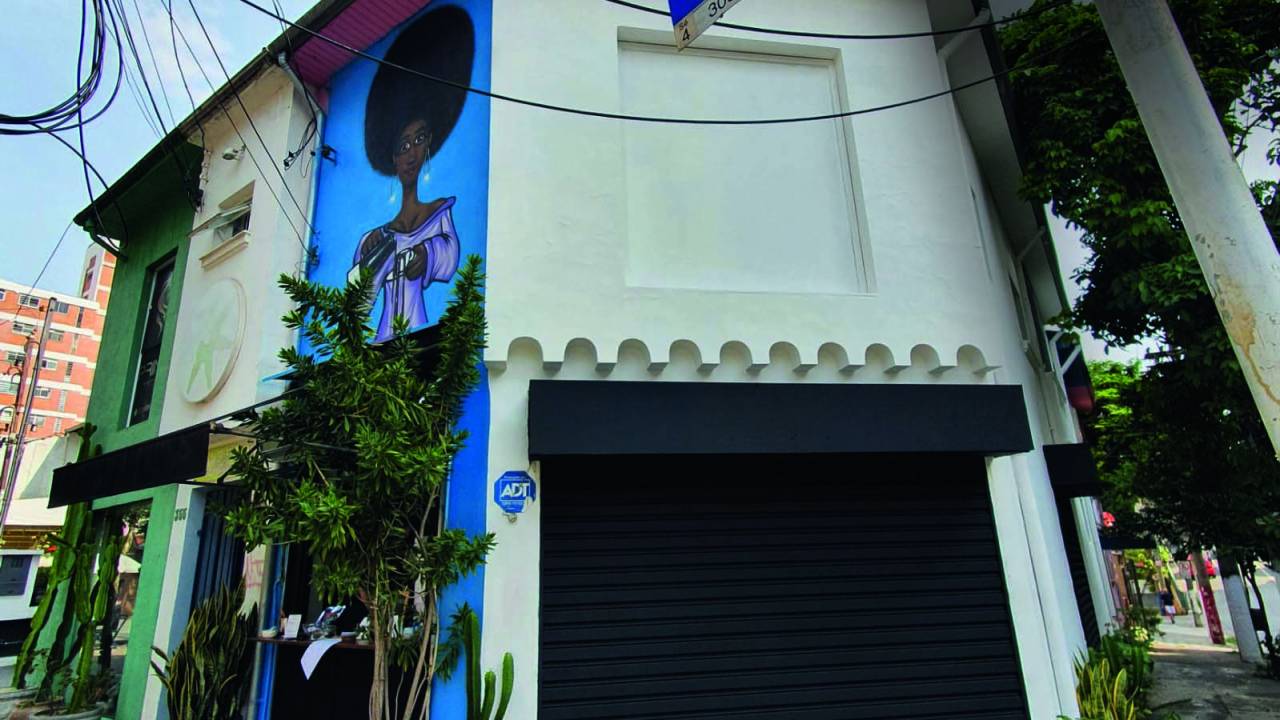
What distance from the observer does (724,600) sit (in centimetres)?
550

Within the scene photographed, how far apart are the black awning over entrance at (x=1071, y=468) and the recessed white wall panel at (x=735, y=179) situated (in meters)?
4.19

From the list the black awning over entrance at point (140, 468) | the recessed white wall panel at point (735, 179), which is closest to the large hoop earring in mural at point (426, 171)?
the recessed white wall panel at point (735, 179)

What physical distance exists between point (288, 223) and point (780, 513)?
6349 millimetres

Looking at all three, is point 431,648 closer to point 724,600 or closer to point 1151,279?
point 724,600

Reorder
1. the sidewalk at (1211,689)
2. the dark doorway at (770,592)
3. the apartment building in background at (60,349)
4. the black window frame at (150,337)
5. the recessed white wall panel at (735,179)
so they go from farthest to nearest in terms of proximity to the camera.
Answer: the apartment building in background at (60,349)
the black window frame at (150,337)
the sidewalk at (1211,689)
the recessed white wall panel at (735,179)
the dark doorway at (770,592)

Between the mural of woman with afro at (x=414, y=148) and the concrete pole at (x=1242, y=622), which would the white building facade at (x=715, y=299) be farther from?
the concrete pole at (x=1242, y=622)

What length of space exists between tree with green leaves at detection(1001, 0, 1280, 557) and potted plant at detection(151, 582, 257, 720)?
32.2 ft

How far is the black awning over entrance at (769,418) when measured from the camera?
5.33 metres

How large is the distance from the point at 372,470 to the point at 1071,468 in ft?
26.4

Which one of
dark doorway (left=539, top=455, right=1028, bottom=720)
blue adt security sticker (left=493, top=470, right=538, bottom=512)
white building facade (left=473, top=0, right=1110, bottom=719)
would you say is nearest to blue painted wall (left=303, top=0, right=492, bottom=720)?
blue adt security sticker (left=493, top=470, right=538, bottom=512)

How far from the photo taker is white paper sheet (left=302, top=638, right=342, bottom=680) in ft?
17.5

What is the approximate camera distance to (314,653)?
17.8ft

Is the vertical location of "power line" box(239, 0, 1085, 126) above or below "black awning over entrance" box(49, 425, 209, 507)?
above

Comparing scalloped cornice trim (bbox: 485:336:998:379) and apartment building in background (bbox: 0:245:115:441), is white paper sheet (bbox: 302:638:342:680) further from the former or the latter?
apartment building in background (bbox: 0:245:115:441)
